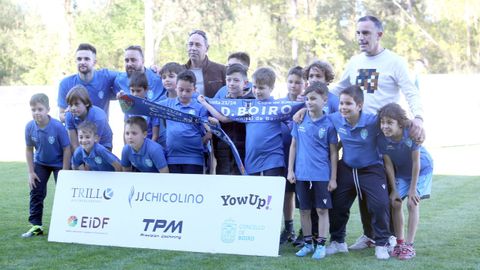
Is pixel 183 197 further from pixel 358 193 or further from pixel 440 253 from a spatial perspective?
pixel 440 253

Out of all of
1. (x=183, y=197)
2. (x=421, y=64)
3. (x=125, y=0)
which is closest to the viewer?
(x=183, y=197)

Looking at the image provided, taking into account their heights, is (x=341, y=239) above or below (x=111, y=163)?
below

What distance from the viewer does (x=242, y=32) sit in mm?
41125

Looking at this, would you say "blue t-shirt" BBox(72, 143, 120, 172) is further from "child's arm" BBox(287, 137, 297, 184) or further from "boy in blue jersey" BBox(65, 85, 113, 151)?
"child's arm" BBox(287, 137, 297, 184)

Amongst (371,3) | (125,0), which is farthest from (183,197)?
(371,3)

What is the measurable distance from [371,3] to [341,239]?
43216 millimetres

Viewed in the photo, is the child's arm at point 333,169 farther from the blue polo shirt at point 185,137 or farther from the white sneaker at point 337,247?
the blue polo shirt at point 185,137

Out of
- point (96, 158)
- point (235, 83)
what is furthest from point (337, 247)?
point (96, 158)

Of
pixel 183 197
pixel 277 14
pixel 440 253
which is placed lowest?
pixel 440 253

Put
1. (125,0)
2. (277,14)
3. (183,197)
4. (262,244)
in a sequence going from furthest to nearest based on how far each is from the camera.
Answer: (277,14) < (125,0) < (183,197) < (262,244)

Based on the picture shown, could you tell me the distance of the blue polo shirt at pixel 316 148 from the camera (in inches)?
243

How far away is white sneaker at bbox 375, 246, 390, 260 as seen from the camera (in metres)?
6.07

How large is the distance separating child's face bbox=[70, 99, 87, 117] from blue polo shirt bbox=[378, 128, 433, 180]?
291 cm

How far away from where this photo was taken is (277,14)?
45.7 m
